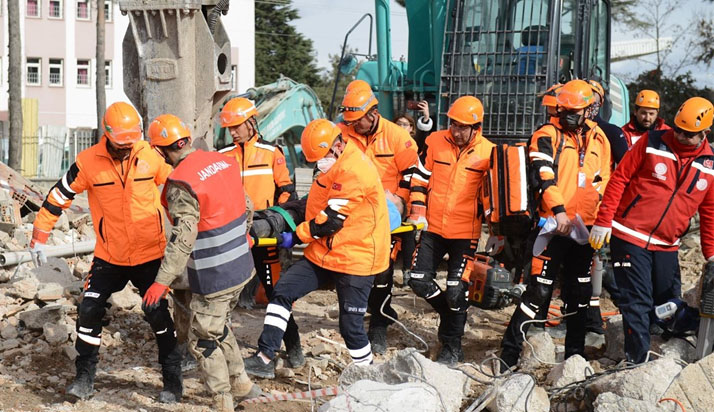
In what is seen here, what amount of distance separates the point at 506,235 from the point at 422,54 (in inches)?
185

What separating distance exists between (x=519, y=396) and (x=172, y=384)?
233 centimetres

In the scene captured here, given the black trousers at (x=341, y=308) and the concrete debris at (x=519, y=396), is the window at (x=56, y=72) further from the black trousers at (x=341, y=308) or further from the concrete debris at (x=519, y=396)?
the concrete debris at (x=519, y=396)

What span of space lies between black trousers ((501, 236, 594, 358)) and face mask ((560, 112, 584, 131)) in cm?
79

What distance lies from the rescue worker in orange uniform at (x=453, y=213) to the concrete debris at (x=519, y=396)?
1.56 meters

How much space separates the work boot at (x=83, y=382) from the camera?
19.1ft

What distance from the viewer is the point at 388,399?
4.81 m

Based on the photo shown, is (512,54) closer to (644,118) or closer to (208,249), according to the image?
(644,118)

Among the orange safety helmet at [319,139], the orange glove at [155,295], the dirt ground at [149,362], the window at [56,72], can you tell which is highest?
the window at [56,72]

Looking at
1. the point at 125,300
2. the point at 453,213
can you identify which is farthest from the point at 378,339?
the point at 125,300

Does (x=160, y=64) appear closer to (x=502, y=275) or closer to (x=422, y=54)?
(x=502, y=275)

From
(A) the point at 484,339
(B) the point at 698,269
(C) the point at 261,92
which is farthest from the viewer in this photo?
(C) the point at 261,92

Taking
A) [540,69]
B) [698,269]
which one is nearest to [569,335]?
[540,69]

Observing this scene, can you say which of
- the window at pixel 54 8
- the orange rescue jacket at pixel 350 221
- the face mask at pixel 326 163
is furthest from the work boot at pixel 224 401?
the window at pixel 54 8

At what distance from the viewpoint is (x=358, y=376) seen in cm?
540
